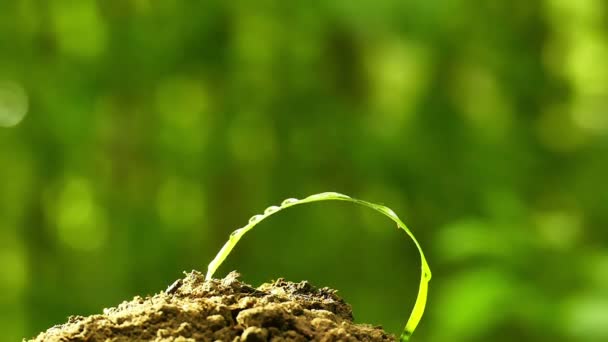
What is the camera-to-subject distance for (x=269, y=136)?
306cm

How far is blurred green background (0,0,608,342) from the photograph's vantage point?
2.90 m

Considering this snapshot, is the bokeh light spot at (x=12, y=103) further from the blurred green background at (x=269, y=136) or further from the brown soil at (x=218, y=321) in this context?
the brown soil at (x=218, y=321)

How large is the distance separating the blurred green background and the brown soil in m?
2.07

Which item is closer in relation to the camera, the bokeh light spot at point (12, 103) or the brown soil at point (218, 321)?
the brown soil at point (218, 321)

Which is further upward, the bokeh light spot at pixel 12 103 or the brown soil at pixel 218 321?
the bokeh light spot at pixel 12 103

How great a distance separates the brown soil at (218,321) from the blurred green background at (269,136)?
2.07 metres

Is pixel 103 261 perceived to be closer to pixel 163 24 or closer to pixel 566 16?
pixel 163 24

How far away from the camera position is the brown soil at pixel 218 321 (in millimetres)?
716

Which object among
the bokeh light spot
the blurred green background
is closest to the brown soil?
the blurred green background

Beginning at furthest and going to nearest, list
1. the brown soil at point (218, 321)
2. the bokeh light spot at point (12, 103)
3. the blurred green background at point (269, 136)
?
1. the bokeh light spot at point (12, 103)
2. the blurred green background at point (269, 136)
3. the brown soil at point (218, 321)

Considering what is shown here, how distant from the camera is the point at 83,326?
75 centimetres

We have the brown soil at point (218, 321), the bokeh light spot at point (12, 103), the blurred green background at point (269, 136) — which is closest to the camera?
the brown soil at point (218, 321)

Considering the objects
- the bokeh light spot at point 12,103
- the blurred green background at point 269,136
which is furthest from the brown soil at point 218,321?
the bokeh light spot at point 12,103

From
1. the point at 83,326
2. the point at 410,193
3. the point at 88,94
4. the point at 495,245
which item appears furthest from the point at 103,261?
the point at 83,326
